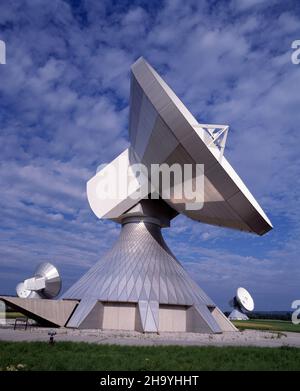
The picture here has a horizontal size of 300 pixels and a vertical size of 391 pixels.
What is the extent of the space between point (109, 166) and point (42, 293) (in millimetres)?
13258

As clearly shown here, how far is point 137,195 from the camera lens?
27.5 m

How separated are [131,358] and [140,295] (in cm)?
1326

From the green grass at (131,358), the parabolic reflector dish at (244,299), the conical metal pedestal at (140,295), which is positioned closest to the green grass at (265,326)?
the parabolic reflector dish at (244,299)

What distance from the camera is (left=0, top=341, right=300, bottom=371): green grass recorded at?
10102 mm

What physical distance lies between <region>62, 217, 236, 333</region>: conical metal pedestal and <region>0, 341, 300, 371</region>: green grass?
9.78 m

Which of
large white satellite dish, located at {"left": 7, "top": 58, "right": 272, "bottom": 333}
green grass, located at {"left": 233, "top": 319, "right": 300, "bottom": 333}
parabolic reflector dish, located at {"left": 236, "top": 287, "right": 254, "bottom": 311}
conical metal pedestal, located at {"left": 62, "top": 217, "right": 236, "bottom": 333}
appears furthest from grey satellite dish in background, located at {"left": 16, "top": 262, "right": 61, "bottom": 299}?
parabolic reflector dish, located at {"left": 236, "top": 287, "right": 254, "bottom": 311}

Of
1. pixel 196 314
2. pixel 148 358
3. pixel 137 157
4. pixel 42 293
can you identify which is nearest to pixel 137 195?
pixel 137 157

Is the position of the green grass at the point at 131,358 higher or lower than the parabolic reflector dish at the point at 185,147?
lower

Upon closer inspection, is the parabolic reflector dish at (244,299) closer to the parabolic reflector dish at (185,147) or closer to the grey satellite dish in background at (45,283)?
the grey satellite dish in background at (45,283)

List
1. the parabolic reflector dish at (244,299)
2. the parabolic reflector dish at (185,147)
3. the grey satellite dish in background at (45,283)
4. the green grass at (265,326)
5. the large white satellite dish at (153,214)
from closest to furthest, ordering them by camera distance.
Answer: the parabolic reflector dish at (185,147), the large white satellite dish at (153,214), the grey satellite dish in background at (45,283), the green grass at (265,326), the parabolic reflector dish at (244,299)

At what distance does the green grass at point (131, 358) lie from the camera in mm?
10102

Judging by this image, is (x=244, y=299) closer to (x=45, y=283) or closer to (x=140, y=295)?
(x=45, y=283)

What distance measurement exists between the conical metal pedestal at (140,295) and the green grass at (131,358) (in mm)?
9782
